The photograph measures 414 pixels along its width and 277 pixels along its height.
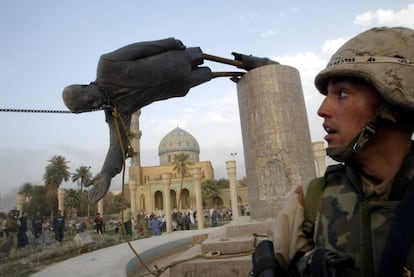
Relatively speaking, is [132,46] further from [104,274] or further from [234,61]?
[104,274]

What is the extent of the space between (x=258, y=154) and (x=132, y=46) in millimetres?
3061

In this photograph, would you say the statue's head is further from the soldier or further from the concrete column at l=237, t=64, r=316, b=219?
the concrete column at l=237, t=64, r=316, b=219

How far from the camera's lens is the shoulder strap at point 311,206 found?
52.0 inches

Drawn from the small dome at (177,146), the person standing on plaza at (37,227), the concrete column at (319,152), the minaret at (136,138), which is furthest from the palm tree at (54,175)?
the concrete column at (319,152)

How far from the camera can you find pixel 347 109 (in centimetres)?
121

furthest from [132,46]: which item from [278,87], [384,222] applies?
[384,222]

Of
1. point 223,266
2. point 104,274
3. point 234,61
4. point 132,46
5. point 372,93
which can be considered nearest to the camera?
point 372,93

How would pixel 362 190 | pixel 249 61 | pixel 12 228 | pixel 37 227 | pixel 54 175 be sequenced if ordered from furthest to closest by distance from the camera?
pixel 54 175
pixel 37 227
pixel 12 228
pixel 249 61
pixel 362 190

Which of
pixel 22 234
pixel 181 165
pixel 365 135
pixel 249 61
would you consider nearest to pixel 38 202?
pixel 181 165

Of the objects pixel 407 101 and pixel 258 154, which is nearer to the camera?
pixel 407 101

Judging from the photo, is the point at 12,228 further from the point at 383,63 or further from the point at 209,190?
the point at 209,190

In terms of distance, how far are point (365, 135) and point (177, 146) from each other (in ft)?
153

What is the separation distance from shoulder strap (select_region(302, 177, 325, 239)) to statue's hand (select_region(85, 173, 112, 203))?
2.72 m

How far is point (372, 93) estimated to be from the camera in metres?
1.22
